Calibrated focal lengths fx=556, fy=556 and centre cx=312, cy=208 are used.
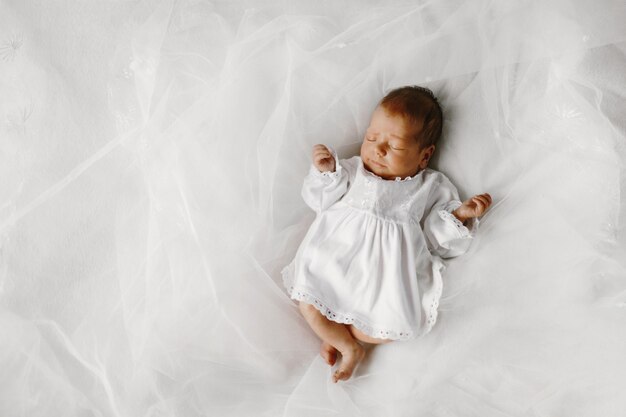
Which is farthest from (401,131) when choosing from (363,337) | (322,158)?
(363,337)

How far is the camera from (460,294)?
136 centimetres

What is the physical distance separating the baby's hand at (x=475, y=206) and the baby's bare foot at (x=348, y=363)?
1.41 ft

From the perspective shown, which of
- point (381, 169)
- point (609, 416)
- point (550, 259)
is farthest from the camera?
point (381, 169)

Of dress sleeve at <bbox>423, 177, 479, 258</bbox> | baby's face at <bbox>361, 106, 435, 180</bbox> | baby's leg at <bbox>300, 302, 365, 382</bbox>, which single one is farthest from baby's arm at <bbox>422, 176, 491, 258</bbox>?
baby's leg at <bbox>300, 302, 365, 382</bbox>

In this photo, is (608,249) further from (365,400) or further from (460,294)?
(365,400)

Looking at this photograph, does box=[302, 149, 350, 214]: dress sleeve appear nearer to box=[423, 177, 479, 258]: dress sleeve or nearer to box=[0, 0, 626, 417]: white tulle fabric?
box=[0, 0, 626, 417]: white tulle fabric

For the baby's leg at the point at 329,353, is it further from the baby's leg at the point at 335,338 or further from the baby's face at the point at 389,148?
the baby's face at the point at 389,148

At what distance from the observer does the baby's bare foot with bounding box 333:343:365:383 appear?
4.46 feet

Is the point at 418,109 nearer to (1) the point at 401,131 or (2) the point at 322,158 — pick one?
(1) the point at 401,131

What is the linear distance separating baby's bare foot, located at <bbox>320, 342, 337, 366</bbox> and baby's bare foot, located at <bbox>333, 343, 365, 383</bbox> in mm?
23

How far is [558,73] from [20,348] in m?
1.42

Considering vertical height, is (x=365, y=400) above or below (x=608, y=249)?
below

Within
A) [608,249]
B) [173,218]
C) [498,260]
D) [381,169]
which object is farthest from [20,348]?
[608,249]

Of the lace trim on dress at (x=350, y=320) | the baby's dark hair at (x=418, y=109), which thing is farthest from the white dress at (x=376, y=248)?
the baby's dark hair at (x=418, y=109)
